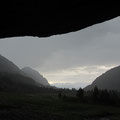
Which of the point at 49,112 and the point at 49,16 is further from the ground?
the point at 49,16

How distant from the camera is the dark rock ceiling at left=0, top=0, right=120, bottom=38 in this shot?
62.4ft

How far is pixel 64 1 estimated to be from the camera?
60.6 feet

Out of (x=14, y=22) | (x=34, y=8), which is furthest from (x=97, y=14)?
(x=14, y=22)

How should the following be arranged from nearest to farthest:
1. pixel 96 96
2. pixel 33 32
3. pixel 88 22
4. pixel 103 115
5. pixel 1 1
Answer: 1. pixel 1 1
2. pixel 88 22
3. pixel 33 32
4. pixel 103 115
5. pixel 96 96

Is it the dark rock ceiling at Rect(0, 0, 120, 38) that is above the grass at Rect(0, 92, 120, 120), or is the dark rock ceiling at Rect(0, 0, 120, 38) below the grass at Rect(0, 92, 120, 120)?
above

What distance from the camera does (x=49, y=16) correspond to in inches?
842

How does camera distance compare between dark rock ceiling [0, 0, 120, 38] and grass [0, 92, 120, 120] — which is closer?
dark rock ceiling [0, 0, 120, 38]

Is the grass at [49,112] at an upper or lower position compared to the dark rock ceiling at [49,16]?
lower

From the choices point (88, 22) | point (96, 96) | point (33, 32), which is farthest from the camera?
point (96, 96)

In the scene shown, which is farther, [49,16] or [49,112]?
[49,112]

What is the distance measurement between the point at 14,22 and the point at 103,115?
4105 centimetres

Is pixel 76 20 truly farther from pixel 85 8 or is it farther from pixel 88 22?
pixel 85 8

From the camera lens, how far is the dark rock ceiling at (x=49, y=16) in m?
19.0

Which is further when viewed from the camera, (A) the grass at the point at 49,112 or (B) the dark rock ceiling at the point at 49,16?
(A) the grass at the point at 49,112
